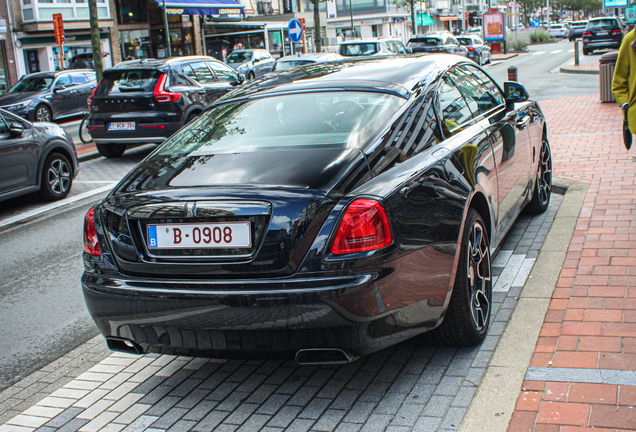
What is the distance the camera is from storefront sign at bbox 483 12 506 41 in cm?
4694

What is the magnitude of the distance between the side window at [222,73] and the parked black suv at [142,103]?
117 centimetres

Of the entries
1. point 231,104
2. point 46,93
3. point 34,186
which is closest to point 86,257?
point 231,104

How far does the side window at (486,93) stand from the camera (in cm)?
498

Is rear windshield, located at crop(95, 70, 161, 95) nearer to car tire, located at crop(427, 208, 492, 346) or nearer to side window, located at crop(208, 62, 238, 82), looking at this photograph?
side window, located at crop(208, 62, 238, 82)

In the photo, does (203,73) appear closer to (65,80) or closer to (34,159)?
(34,159)

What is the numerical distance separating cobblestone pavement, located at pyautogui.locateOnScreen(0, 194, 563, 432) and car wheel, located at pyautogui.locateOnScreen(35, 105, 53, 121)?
58.4 ft

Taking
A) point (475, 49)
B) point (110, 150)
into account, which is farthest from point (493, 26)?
point (110, 150)

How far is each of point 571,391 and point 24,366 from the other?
300cm

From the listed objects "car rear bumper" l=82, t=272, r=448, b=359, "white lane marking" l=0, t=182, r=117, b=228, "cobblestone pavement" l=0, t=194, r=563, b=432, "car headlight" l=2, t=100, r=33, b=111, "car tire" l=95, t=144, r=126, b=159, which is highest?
"car headlight" l=2, t=100, r=33, b=111

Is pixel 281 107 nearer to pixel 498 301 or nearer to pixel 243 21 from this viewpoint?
pixel 498 301

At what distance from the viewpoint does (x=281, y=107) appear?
4047 millimetres

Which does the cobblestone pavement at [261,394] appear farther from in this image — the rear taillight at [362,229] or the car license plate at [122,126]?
the car license plate at [122,126]

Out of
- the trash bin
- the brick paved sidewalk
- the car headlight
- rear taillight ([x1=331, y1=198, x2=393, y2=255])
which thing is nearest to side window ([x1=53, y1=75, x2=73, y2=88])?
the car headlight

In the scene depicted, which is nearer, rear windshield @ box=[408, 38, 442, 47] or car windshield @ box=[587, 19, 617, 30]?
rear windshield @ box=[408, 38, 442, 47]
